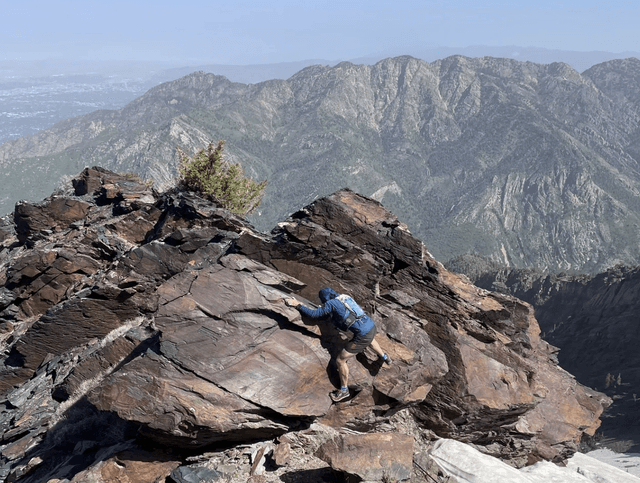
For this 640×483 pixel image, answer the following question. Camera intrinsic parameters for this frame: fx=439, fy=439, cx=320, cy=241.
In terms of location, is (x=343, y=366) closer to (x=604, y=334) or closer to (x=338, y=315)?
(x=338, y=315)

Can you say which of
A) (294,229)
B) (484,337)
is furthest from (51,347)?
(484,337)

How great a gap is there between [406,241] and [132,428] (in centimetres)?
1529

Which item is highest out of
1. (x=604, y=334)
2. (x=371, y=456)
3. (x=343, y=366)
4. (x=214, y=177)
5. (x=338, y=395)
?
(x=214, y=177)

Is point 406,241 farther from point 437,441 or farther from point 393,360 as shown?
point 437,441

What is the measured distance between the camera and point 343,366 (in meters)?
15.7

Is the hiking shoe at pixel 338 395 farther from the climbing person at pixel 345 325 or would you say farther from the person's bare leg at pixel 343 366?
the person's bare leg at pixel 343 366

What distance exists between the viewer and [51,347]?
70.0 ft

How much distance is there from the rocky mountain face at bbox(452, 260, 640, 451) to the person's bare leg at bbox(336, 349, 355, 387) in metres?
105

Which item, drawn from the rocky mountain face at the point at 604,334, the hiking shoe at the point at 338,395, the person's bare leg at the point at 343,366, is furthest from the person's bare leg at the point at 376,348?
the rocky mountain face at the point at 604,334

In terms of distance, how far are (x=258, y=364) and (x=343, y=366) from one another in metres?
3.01

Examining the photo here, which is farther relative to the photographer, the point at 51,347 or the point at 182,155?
the point at 182,155

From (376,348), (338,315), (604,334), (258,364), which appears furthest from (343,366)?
(604,334)

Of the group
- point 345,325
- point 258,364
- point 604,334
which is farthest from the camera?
point 604,334

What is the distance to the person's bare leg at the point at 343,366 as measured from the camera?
15.7 m
